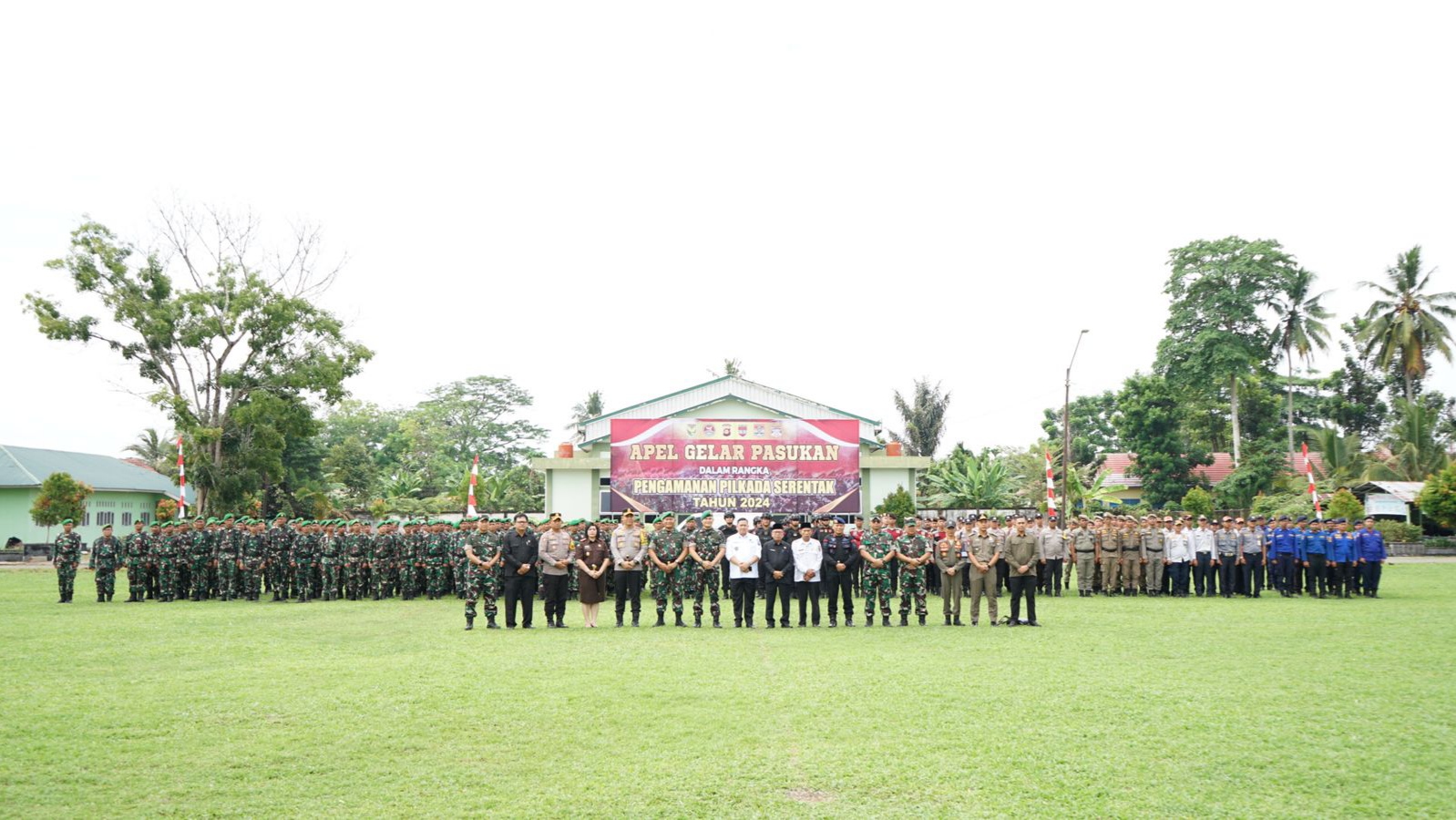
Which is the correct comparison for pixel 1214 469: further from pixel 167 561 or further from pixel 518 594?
pixel 167 561

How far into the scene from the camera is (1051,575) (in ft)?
60.5

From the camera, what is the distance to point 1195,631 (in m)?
12.2

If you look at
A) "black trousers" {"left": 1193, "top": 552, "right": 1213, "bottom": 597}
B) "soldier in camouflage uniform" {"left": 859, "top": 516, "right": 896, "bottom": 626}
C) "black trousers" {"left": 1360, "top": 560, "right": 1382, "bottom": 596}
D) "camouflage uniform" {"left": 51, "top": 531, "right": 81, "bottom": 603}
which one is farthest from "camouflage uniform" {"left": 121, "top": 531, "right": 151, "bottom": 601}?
"black trousers" {"left": 1360, "top": 560, "right": 1382, "bottom": 596}

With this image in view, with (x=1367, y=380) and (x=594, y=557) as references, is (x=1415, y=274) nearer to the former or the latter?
(x=1367, y=380)

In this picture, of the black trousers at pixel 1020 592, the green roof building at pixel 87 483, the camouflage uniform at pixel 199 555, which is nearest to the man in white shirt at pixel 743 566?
the black trousers at pixel 1020 592

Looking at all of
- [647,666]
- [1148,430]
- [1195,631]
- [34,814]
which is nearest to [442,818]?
[34,814]

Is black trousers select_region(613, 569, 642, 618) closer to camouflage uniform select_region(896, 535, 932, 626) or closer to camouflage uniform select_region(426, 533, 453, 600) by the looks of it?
camouflage uniform select_region(896, 535, 932, 626)

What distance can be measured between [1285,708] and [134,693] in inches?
341

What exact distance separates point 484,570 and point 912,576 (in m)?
5.52

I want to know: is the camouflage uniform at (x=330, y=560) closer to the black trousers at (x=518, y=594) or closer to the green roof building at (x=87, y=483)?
the black trousers at (x=518, y=594)

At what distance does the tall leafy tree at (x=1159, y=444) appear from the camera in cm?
4406

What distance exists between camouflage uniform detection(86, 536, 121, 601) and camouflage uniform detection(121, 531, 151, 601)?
8.3 inches

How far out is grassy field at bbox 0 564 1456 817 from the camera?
5.42m

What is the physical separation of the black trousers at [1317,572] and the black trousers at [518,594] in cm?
1328
